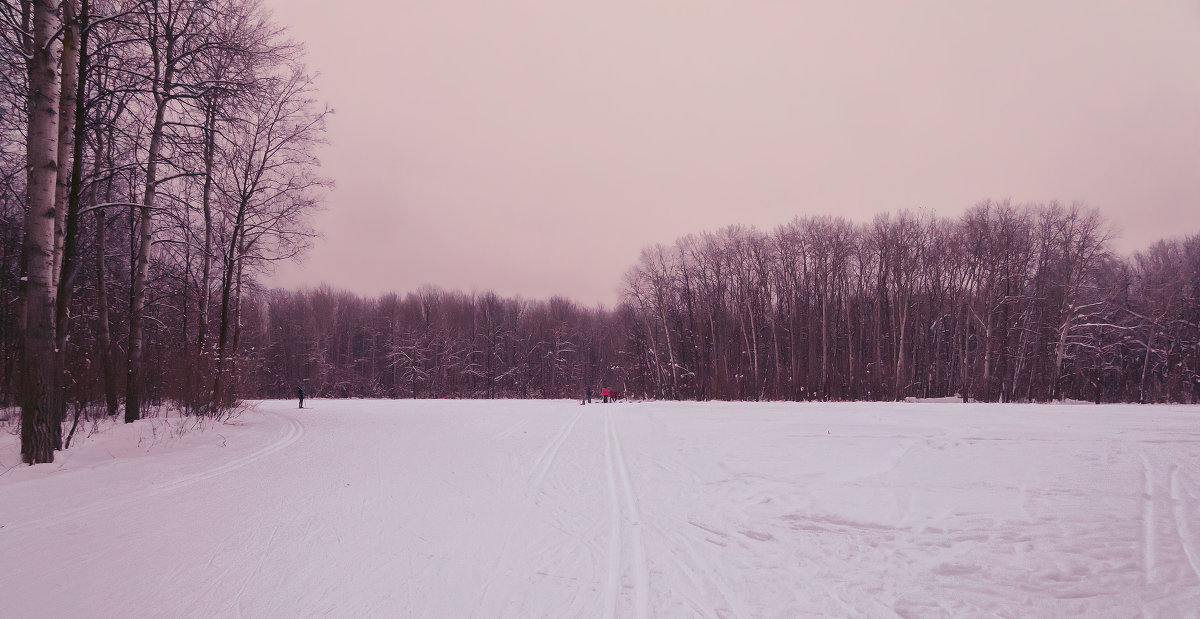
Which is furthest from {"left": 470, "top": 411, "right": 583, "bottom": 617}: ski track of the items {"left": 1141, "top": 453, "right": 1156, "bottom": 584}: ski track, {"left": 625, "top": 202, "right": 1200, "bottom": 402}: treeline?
{"left": 625, "top": 202, "right": 1200, "bottom": 402}: treeline

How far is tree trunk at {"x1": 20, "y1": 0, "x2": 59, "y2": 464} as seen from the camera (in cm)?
819

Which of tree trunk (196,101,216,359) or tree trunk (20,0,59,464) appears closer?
tree trunk (20,0,59,464)

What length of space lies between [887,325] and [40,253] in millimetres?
50857

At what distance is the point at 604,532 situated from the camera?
226 inches

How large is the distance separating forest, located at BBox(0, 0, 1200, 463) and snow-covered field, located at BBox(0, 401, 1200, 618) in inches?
168

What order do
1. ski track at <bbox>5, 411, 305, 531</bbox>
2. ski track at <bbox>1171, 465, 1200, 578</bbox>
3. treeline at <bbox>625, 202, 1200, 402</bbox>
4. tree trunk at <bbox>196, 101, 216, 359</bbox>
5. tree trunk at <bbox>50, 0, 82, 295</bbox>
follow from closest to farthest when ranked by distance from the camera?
ski track at <bbox>1171, 465, 1200, 578</bbox>
ski track at <bbox>5, 411, 305, 531</bbox>
tree trunk at <bbox>50, 0, 82, 295</bbox>
tree trunk at <bbox>196, 101, 216, 359</bbox>
treeline at <bbox>625, 202, 1200, 402</bbox>

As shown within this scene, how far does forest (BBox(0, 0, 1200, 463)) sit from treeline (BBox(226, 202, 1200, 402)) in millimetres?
232

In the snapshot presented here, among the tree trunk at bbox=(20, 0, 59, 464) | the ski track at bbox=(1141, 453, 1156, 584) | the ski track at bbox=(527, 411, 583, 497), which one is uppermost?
the tree trunk at bbox=(20, 0, 59, 464)

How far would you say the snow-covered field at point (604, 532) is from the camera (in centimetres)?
396

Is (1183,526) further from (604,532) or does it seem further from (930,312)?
Answer: (930,312)

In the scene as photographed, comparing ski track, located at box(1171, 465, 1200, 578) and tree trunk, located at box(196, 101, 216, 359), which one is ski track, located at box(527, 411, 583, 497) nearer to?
ski track, located at box(1171, 465, 1200, 578)

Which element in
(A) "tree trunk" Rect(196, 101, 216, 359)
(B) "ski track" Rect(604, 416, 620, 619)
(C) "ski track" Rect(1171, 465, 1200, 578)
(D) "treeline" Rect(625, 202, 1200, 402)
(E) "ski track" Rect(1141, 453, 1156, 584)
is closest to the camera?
(B) "ski track" Rect(604, 416, 620, 619)

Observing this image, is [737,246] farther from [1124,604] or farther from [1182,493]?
[1124,604]

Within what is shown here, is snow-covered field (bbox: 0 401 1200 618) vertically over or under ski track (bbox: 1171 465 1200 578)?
under
